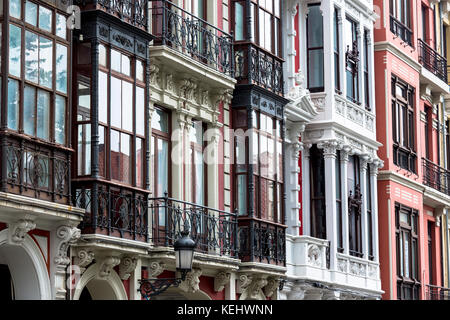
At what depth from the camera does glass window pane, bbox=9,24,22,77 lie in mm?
18422

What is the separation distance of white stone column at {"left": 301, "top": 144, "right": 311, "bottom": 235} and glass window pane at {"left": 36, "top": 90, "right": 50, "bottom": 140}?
12468mm

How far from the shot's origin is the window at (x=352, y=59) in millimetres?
32438

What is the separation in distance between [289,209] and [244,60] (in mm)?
4735

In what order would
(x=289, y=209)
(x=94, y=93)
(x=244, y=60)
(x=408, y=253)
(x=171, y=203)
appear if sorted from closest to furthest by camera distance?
(x=94, y=93), (x=171, y=203), (x=244, y=60), (x=289, y=209), (x=408, y=253)

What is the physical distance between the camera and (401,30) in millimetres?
37500

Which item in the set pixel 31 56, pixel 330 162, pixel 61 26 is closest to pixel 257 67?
pixel 330 162

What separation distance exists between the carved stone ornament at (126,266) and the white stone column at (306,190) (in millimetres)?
9652

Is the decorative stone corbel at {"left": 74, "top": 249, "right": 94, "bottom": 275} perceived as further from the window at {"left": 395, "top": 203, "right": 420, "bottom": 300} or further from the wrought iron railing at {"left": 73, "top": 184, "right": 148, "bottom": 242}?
the window at {"left": 395, "top": 203, "right": 420, "bottom": 300}

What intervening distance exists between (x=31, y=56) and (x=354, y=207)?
50.5 feet

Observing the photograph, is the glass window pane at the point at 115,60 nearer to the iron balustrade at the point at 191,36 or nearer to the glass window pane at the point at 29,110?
→ the iron balustrade at the point at 191,36

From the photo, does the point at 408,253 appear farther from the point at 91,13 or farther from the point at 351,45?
the point at 91,13

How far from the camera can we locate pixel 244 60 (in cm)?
2681

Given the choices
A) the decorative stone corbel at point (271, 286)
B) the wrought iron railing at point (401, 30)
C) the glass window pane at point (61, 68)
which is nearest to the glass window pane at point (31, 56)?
the glass window pane at point (61, 68)
